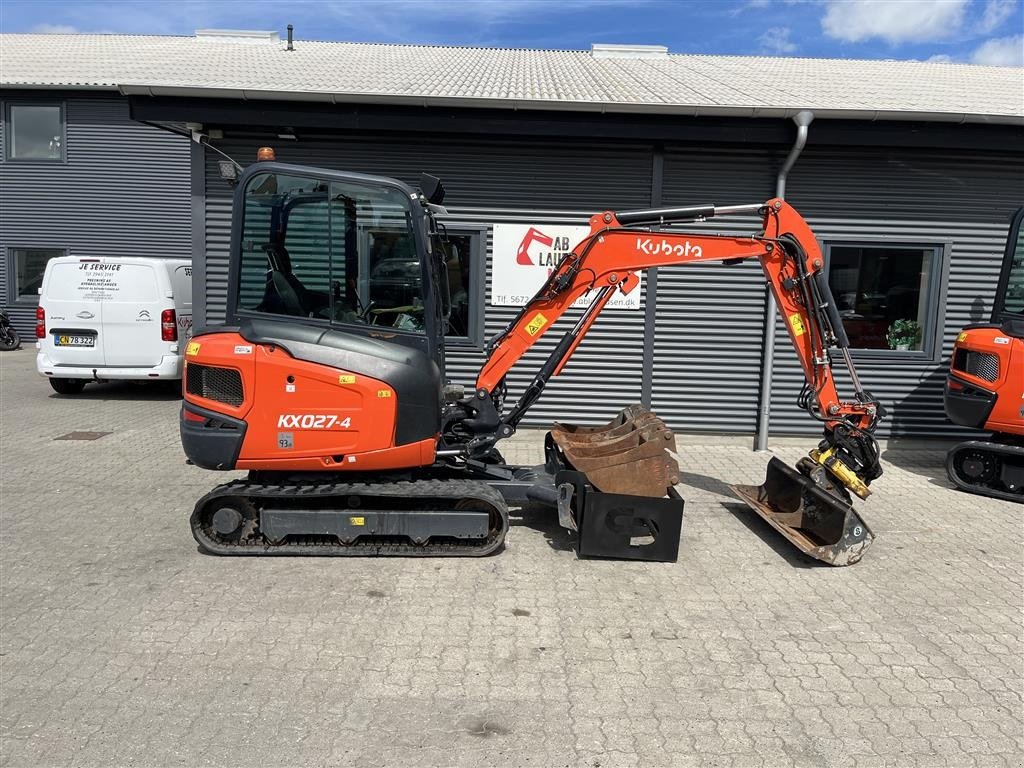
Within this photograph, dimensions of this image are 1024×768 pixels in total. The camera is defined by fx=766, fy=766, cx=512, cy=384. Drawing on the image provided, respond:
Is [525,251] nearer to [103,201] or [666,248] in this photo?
[666,248]

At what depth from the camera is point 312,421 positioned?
5.15 m

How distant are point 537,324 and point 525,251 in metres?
3.34

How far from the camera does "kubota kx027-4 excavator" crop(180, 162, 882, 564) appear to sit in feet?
16.9

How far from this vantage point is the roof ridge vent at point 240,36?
58.0 ft

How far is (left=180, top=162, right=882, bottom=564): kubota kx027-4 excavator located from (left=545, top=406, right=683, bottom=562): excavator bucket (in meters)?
0.01

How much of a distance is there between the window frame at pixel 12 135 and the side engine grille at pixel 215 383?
16.8 metres

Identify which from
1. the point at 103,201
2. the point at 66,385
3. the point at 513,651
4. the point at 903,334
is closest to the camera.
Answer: the point at 513,651

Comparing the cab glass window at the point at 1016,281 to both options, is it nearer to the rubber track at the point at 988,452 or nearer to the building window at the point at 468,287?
the rubber track at the point at 988,452

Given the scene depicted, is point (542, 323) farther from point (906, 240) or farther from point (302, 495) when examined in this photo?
point (906, 240)

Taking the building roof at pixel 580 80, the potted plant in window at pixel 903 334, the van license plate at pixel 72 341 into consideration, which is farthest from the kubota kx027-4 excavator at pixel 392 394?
the van license plate at pixel 72 341

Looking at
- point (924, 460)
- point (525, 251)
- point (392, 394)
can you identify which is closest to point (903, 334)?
point (924, 460)

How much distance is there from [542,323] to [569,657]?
2.69 metres

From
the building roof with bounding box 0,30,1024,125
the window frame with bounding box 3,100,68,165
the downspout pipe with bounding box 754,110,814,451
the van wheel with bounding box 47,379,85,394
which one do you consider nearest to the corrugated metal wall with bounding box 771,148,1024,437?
the downspout pipe with bounding box 754,110,814,451

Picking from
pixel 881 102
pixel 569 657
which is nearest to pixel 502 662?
pixel 569 657
